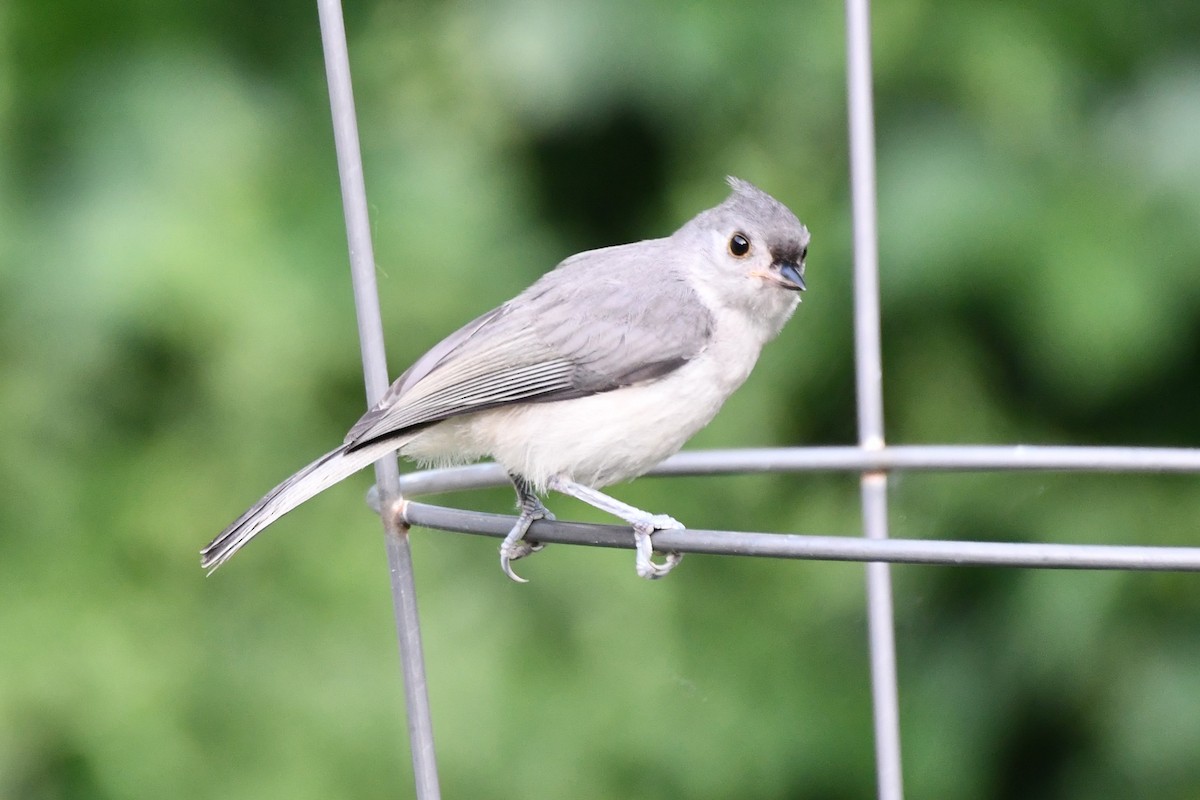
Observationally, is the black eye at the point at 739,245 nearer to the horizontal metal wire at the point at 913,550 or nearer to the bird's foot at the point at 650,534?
the bird's foot at the point at 650,534

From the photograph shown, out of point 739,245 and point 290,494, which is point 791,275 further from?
point 290,494

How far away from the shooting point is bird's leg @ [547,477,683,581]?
5.15 feet

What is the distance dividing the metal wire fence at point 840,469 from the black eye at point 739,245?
0.18 metres

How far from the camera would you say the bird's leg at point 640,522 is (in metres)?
1.57

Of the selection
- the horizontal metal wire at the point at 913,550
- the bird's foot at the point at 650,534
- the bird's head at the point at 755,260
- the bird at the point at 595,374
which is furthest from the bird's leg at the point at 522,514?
the bird's head at the point at 755,260

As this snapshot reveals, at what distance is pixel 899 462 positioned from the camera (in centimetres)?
187

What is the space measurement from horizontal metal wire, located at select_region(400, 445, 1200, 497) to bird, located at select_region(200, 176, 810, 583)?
59 mm

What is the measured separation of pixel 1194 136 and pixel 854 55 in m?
1.14

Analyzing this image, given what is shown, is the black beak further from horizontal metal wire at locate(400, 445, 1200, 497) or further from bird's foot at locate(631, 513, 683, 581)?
bird's foot at locate(631, 513, 683, 581)

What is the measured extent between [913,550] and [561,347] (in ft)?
2.53

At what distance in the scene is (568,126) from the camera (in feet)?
9.21

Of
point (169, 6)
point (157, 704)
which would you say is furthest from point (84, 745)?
point (169, 6)

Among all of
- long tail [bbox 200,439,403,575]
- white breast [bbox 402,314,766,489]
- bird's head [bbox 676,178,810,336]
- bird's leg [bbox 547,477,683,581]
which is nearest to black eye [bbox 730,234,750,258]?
bird's head [bbox 676,178,810,336]

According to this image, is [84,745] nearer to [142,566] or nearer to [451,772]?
[142,566]
